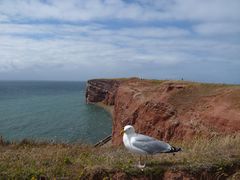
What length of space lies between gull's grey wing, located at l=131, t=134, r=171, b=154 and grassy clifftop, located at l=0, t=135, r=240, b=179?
1.25 feet

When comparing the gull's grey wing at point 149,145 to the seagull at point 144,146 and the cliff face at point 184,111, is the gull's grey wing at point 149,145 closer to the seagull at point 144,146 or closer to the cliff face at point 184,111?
the seagull at point 144,146

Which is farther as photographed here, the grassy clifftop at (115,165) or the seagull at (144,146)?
the seagull at (144,146)

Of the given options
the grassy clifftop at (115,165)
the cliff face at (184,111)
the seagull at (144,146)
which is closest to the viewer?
the grassy clifftop at (115,165)

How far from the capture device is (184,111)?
26.4 m

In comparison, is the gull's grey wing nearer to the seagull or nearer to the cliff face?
the seagull

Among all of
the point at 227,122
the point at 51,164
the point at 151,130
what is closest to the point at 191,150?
the point at 51,164

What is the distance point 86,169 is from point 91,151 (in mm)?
2142

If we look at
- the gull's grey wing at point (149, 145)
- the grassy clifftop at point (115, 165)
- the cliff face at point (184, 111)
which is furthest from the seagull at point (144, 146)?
the cliff face at point (184, 111)

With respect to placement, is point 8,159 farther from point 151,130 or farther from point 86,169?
point 151,130

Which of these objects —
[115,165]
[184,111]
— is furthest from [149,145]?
[184,111]

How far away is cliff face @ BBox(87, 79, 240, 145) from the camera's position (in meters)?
22.6

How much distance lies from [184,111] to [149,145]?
741 inches

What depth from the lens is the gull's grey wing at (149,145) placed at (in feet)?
26.0

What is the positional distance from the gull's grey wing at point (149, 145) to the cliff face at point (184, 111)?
12.5 m
